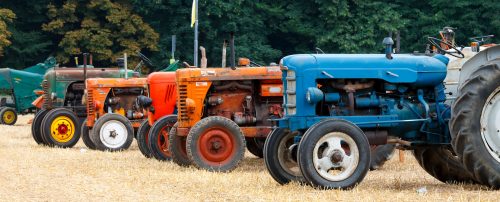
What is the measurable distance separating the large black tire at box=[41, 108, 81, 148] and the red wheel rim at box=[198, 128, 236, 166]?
6744 millimetres

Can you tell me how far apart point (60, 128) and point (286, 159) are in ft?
30.2

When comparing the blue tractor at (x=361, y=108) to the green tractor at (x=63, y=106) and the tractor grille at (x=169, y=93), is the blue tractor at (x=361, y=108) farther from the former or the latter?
the green tractor at (x=63, y=106)

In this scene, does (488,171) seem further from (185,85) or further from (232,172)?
(185,85)

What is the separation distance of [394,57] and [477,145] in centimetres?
147

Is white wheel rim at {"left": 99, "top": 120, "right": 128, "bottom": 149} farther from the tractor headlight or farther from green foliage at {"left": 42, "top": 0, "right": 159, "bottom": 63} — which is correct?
green foliage at {"left": 42, "top": 0, "right": 159, "bottom": 63}

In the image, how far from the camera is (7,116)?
1163 inches

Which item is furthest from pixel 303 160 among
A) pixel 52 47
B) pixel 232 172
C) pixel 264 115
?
pixel 52 47

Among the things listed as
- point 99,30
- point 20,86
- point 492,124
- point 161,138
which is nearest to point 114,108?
point 161,138

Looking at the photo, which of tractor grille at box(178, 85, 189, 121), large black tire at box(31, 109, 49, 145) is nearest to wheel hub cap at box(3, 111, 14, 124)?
large black tire at box(31, 109, 49, 145)

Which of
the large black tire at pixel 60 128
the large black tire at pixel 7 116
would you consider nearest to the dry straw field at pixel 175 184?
the large black tire at pixel 60 128

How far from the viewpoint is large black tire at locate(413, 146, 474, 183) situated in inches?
398

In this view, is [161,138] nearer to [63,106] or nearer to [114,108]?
[114,108]

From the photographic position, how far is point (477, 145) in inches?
347

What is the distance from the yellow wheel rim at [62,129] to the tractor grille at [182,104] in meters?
5.83
